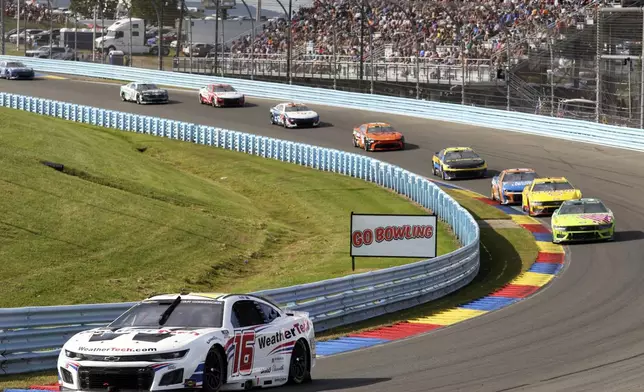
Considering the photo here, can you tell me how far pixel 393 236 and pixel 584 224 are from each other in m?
7.88

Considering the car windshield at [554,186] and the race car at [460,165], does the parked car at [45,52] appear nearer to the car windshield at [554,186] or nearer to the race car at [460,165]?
the race car at [460,165]

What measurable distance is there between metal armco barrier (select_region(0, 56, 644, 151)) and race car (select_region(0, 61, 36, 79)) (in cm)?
534

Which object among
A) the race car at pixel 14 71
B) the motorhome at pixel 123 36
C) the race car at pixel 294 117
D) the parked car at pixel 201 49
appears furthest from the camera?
the motorhome at pixel 123 36

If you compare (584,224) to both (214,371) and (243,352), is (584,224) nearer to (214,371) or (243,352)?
(243,352)

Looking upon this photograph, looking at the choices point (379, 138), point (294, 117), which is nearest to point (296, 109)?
point (294, 117)

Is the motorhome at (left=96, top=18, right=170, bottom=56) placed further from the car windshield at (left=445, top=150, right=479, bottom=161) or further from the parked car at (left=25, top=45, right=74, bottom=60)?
the car windshield at (left=445, top=150, right=479, bottom=161)

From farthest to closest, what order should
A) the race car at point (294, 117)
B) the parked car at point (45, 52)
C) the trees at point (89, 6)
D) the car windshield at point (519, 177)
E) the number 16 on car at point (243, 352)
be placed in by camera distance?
the trees at point (89, 6), the parked car at point (45, 52), the race car at point (294, 117), the car windshield at point (519, 177), the number 16 on car at point (243, 352)

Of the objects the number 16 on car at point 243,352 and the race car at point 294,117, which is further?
the race car at point 294,117

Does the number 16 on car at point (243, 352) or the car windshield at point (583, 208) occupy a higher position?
the car windshield at point (583, 208)

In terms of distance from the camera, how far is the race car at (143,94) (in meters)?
64.0

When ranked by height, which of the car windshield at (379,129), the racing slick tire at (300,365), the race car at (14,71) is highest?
the race car at (14,71)

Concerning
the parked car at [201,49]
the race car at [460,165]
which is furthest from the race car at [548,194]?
the parked car at [201,49]

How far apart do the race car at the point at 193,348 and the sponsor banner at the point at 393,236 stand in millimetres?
10675

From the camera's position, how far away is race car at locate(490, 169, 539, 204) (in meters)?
38.4
